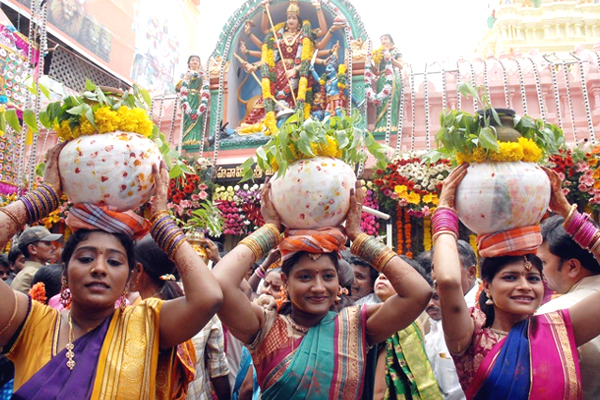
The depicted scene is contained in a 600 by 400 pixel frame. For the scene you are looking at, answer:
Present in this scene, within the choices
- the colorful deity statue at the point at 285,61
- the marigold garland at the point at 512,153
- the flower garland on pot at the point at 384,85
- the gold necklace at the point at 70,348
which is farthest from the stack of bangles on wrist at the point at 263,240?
the colorful deity statue at the point at 285,61

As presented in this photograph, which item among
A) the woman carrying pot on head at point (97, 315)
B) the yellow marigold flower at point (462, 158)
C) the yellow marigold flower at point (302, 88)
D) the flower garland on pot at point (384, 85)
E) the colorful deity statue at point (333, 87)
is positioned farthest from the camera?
the yellow marigold flower at point (302, 88)

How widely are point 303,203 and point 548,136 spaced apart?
1.24 m

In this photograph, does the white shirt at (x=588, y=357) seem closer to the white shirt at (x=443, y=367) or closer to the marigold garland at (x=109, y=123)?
the white shirt at (x=443, y=367)

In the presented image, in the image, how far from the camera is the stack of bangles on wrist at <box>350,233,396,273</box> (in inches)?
86.4

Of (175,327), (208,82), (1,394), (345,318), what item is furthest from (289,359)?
(208,82)

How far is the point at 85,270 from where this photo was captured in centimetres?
193

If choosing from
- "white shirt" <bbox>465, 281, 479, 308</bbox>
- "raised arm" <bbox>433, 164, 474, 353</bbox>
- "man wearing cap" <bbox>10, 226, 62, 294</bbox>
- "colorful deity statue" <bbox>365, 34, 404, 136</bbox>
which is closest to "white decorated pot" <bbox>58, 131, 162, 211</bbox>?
"raised arm" <bbox>433, 164, 474, 353</bbox>

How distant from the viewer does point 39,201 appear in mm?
1980

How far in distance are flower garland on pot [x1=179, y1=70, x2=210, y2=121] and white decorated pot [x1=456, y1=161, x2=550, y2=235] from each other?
830 cm

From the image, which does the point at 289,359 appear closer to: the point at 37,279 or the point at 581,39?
the point at 37,279

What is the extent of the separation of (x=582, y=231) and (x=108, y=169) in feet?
7.10

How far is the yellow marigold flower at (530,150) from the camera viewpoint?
219 cm

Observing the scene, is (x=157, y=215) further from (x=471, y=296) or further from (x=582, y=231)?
(x=471, y=296)

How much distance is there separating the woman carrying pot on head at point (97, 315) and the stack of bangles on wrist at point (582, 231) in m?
1.70
